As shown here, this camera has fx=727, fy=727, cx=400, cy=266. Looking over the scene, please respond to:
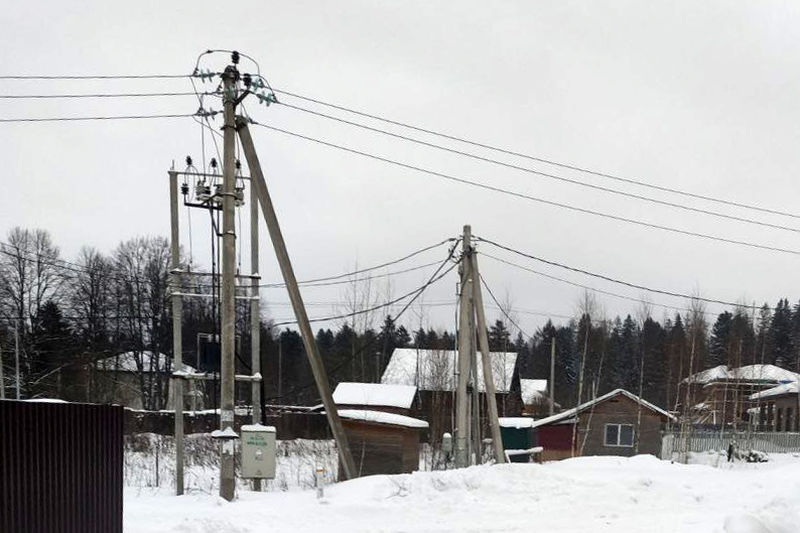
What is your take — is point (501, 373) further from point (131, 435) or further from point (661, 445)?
point (131, 435)

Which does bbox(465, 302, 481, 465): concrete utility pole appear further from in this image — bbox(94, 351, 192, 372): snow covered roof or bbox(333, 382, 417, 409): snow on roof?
bbox(94, 351, 192, 372): snow covered roof

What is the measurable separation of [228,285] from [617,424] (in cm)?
3044

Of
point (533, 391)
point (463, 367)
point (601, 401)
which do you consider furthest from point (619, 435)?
point (533, 391)

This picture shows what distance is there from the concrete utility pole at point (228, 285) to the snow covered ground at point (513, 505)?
0.81 m

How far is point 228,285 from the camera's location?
13.3 metres

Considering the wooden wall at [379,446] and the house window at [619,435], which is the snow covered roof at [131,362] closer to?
the house window at [619,435]

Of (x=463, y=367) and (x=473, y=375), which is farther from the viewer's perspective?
(x=473, y=375)

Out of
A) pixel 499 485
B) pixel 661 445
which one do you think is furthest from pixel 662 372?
pixel 499 485

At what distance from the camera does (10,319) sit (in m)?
50.4

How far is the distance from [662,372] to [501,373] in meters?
24.3

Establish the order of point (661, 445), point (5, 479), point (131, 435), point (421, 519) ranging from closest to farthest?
point (5, 479) < point (421, 519) < point (131, 435) < point (661, 445)

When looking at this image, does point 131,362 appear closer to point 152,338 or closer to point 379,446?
point 152,338

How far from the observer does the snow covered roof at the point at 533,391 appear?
6333 centimetres

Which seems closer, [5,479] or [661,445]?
[5,479]
